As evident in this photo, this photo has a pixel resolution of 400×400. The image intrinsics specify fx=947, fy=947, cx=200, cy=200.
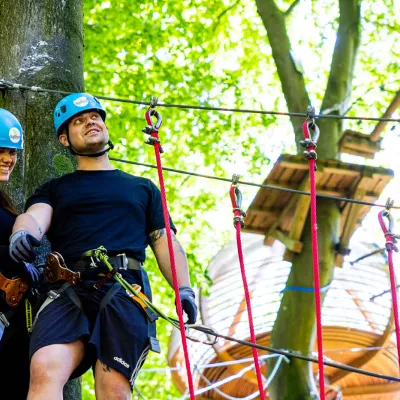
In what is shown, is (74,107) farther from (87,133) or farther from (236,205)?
(236,205)

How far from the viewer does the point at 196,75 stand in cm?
1041

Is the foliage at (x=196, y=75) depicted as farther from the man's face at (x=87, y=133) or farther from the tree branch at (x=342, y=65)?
the man's face at (x=87, y=133)

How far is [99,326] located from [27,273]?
47 cm

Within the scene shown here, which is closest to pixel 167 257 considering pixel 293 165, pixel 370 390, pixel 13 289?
pixel 13 289

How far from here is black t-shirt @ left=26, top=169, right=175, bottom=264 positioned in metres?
3.66

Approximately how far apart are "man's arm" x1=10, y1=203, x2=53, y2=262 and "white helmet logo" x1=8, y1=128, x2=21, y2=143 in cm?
35

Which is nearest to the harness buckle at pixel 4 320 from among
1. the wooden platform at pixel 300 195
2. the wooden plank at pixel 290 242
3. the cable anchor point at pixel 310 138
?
the cable anchor point at pixel 310 138

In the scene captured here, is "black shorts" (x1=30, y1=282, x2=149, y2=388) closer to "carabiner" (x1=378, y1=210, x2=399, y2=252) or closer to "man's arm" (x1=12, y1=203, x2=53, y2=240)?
"man's arm" (x1=12, y1=203, x2=53, y2=240)

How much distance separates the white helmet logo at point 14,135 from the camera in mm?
3947

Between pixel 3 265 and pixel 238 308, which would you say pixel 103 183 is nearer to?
pixel 3 265

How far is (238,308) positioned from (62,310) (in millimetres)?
5991

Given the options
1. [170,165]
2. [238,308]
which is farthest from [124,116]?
[238,308]

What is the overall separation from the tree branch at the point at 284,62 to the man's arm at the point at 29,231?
490cm

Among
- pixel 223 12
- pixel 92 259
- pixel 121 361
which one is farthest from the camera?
pixel 223 12
